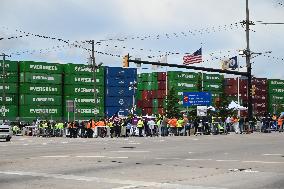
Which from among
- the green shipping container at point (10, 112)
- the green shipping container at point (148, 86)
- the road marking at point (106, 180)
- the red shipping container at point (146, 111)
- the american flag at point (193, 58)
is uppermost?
the green shipping container at point (148, 86)

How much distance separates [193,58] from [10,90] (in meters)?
24.5

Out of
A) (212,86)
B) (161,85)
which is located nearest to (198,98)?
(161,85)

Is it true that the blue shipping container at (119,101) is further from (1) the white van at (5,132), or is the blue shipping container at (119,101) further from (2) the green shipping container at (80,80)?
(1) the white van at (5,132)

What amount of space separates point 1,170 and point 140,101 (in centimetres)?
7034

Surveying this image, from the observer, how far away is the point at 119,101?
66.6 metres

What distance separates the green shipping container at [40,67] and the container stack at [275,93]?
53148 millimetres

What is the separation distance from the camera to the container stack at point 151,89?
86.6 m

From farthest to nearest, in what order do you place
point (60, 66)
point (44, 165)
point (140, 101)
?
point (140, 101), point (60, 66), point (44, 165)

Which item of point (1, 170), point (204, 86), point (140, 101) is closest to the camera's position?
point (1, 170)

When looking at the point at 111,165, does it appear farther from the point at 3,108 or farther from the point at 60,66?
the point at 60,66

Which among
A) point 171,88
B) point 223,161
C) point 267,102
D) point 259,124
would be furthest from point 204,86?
point 223,161

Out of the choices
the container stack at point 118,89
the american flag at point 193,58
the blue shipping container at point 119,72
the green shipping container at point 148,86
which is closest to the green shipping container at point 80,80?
the container stack at point 118,89

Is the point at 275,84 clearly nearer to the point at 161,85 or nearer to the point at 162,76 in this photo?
the point at 162,76

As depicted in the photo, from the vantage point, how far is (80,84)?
64.9m
